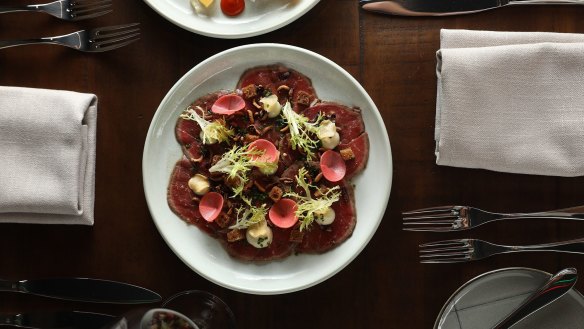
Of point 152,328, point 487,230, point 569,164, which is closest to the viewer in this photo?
point 152,328

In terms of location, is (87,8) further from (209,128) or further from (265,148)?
(265,148)

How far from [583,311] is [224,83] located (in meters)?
1.47

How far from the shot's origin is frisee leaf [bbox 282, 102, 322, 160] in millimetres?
2070

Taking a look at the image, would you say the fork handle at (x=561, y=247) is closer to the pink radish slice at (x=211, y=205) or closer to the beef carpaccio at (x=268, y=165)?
the beef carpaccio at (x=268, y=165)

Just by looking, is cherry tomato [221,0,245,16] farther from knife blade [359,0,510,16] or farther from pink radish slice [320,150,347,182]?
pink radish slice [320,150,347,182]

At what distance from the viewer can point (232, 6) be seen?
2141mm

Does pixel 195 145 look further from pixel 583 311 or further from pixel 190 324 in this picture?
pixel 583 311

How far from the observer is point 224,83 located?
216cm

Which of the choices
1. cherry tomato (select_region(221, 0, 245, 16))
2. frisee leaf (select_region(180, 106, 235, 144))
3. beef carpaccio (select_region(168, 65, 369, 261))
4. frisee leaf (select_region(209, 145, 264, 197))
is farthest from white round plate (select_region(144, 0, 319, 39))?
frisee leaf (select_region(209, 145, 264, 197))

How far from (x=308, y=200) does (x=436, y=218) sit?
0.46 meters

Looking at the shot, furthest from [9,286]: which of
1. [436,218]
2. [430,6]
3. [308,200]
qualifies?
[430,6]

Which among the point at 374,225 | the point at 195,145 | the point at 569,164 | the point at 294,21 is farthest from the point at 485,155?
the point at 195,145

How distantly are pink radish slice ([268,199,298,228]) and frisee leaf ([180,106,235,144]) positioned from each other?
0.97ft

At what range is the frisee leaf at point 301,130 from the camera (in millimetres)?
2070
